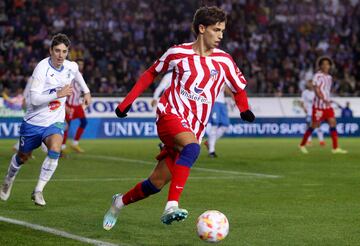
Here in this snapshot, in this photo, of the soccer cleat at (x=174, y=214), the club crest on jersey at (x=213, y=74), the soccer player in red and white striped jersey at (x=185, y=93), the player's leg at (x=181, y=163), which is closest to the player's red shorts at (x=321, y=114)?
the soccer player in red and white striped jersey at (x=185, y=93)

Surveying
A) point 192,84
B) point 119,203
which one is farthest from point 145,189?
point 192,84

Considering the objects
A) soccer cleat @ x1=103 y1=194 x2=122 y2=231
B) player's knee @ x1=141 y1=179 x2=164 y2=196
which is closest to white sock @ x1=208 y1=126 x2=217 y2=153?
soccer cleat @ x1=103 y1=194 x2=122 y2=231

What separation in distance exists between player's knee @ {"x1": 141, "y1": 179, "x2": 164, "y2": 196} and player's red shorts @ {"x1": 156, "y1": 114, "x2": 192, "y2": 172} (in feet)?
0.65

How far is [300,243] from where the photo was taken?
8.28 meters

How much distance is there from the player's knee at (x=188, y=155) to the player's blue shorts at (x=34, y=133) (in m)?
3.42

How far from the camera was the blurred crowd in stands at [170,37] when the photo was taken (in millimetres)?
33812

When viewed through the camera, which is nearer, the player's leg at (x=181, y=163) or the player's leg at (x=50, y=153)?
the player's leg at (x=181, y=163)

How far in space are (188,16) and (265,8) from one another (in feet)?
11.8

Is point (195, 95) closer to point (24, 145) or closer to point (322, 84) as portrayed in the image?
point (24, 145)

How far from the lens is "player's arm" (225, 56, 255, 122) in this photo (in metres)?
9.09

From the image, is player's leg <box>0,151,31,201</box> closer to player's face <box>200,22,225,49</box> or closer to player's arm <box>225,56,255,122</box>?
player's arm <box>225,56,255,122</box>

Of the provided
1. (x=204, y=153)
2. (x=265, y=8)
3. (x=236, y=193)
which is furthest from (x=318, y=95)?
(x=265, y=8)

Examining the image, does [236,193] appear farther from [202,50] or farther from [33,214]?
[202,50]

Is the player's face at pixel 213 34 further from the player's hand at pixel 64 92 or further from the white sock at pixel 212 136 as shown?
the white sock at pixel 212 136
